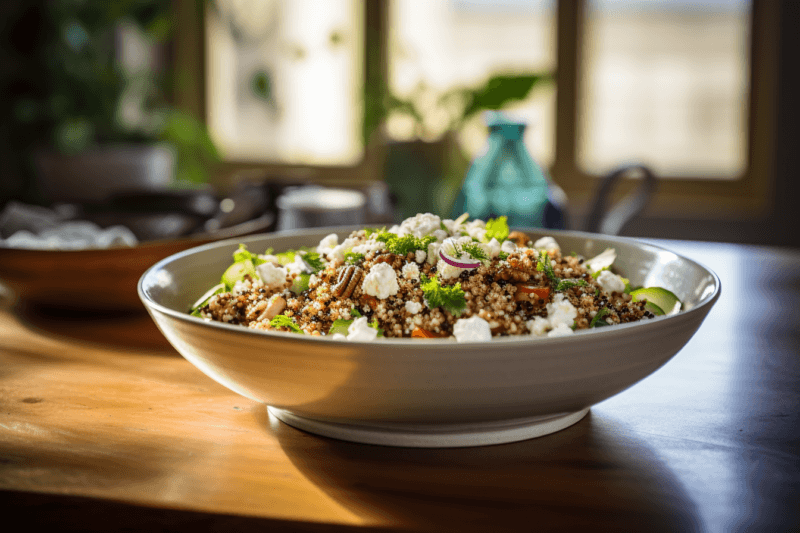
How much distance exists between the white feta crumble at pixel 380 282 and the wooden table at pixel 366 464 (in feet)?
0.43

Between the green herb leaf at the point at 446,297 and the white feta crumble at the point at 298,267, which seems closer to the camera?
the green herb leaf at the point at 446,297

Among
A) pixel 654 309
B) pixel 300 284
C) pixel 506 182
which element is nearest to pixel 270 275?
pixel 300 284

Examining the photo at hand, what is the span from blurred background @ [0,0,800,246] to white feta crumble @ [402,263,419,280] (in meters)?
1.97

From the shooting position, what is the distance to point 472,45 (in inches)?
181

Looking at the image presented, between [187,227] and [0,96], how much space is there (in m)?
2.97

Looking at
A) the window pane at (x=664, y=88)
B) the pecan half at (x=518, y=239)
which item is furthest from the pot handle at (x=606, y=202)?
the window pane at (x=664, y=88)

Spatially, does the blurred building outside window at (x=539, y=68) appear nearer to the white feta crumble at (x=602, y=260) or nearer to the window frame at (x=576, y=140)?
the window frame at (x=576, y=140)

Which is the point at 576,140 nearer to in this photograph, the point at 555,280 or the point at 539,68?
the point at 539,68

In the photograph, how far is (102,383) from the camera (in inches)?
30.5

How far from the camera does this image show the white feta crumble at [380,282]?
0.62m

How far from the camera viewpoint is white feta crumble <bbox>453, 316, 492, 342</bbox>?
548 mm

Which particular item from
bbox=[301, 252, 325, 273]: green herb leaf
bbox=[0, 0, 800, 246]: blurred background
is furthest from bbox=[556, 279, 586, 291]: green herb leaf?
bbox=[0, 0, 800, 246]: blurred background

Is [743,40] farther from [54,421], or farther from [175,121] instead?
[54,421]

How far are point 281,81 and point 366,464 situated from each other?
477cm
